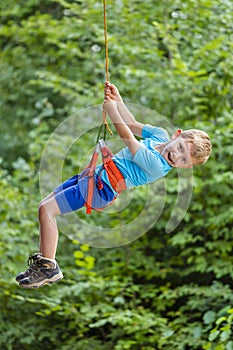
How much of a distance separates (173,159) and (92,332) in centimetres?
237

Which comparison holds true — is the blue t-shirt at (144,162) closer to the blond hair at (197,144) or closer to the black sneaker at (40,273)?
the blond hair at (197,144)

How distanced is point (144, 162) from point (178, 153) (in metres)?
0.11

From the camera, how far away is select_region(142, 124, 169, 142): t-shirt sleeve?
7.22 ft

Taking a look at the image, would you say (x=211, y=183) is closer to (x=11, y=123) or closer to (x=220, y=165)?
(x=220, y=165)

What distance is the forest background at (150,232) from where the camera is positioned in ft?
12.6

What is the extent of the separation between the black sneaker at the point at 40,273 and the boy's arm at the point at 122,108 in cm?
51

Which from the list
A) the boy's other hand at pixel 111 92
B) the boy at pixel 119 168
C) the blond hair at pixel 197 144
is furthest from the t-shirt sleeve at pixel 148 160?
the boy's other hand at pixel 111 92

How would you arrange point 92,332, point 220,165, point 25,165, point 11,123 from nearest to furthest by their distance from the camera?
point 220,165
point 92,332
point 25,165
point 11,123

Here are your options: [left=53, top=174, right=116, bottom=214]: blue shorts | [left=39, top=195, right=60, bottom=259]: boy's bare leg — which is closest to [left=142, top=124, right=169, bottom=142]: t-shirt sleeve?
[left=53, top=174, right=116, bottom=214]: blue shorts

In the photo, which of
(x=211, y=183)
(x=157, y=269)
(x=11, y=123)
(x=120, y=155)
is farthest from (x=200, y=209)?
(x=11, y=123)

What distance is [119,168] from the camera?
2.12 m

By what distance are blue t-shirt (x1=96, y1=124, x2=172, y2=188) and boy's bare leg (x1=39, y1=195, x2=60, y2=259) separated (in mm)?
179

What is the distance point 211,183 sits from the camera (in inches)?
151

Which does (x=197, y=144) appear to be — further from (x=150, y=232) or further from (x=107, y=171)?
(x=150, y=232)
